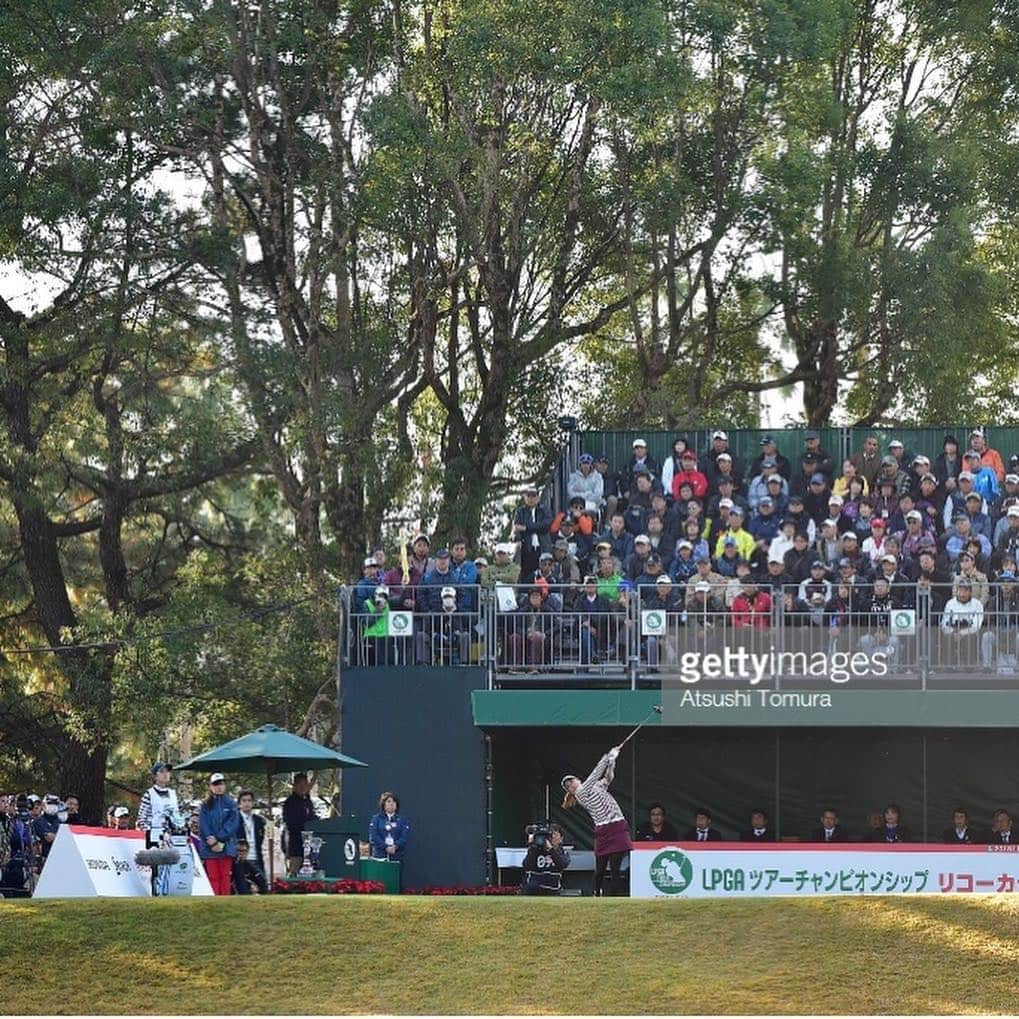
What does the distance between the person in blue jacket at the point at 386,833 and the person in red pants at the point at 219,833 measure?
3.15 metres

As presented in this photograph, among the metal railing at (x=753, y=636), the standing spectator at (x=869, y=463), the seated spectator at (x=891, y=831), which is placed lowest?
the seated spectator at (x=891, y=831)

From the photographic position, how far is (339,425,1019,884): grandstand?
28125mm

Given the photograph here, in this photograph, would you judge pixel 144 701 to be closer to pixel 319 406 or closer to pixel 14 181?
pixel 319 406

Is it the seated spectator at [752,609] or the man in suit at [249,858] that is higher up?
the seated spectator at [752,609]

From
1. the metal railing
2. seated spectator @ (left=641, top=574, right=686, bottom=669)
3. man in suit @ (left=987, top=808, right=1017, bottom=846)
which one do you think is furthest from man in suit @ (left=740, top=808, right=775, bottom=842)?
man in suit @ (left=987, top=808, right=1017, bottom=846)

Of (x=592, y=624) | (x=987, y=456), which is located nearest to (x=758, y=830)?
(x=592, y=624)

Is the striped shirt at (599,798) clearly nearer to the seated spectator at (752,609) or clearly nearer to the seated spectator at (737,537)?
the seated spectator at (752,609)

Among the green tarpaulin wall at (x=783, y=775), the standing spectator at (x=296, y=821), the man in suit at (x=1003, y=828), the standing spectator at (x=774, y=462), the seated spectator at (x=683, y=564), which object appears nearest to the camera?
the standing spectator at (x=296, y=821)

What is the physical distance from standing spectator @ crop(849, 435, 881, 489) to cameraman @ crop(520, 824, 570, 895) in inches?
342

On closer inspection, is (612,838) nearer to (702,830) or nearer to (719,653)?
(702,830)

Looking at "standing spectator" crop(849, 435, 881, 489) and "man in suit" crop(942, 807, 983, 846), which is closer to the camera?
"man in suit" crop(942, 807, 983, 846)

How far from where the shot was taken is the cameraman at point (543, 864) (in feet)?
84.6

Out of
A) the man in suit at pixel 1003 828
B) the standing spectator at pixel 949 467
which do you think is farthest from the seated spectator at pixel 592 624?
the standing spectator at pixel 949 467

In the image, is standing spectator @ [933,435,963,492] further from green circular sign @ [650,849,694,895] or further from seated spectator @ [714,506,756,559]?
green circular sign @ [650,849,694,895]
